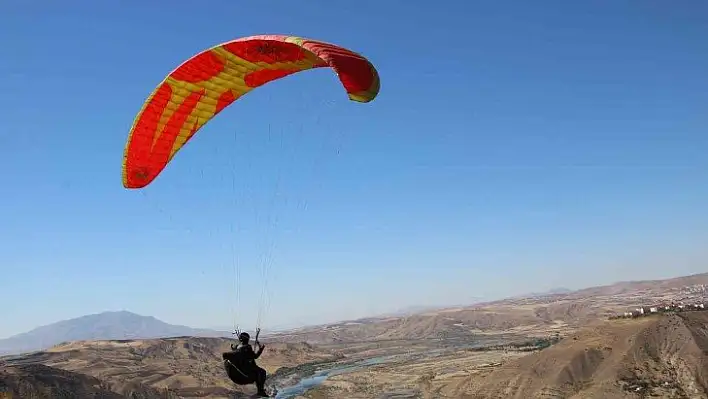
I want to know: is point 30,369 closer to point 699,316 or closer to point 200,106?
point 200,106

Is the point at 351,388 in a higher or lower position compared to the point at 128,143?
lower

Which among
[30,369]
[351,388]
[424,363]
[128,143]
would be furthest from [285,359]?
[128,143]

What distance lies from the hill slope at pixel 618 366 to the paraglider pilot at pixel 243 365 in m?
30.1

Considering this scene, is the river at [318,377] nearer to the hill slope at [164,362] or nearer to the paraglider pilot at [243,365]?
the hill slope at [164,362]

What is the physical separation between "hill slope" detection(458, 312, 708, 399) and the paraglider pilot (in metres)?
30.1

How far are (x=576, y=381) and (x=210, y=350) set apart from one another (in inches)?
2716

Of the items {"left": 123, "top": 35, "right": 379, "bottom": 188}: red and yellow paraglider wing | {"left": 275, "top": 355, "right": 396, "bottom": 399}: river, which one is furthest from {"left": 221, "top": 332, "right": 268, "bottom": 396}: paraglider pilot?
{"left": 275, "top": 355, "right": 396, "bottom": 399}: river

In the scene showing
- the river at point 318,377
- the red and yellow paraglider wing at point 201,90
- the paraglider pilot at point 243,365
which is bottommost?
the river at point 318,377

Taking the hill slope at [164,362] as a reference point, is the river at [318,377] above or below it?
below

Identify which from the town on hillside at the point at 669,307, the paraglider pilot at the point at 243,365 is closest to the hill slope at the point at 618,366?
the town on hillside at the point at 669,307

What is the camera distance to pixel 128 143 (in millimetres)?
13695

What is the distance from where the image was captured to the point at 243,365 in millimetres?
11375

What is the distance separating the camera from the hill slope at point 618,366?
112ft

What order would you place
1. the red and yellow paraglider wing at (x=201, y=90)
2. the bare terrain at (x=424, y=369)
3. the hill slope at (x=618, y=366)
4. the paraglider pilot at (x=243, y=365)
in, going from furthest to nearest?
the bare terrain at (x=424, y=369) → the hill slope at (x=618, y=366) → the red and yellow paraglider wing at (x=201, y=90) → the paraglider pilot at (x=243, y=365)
